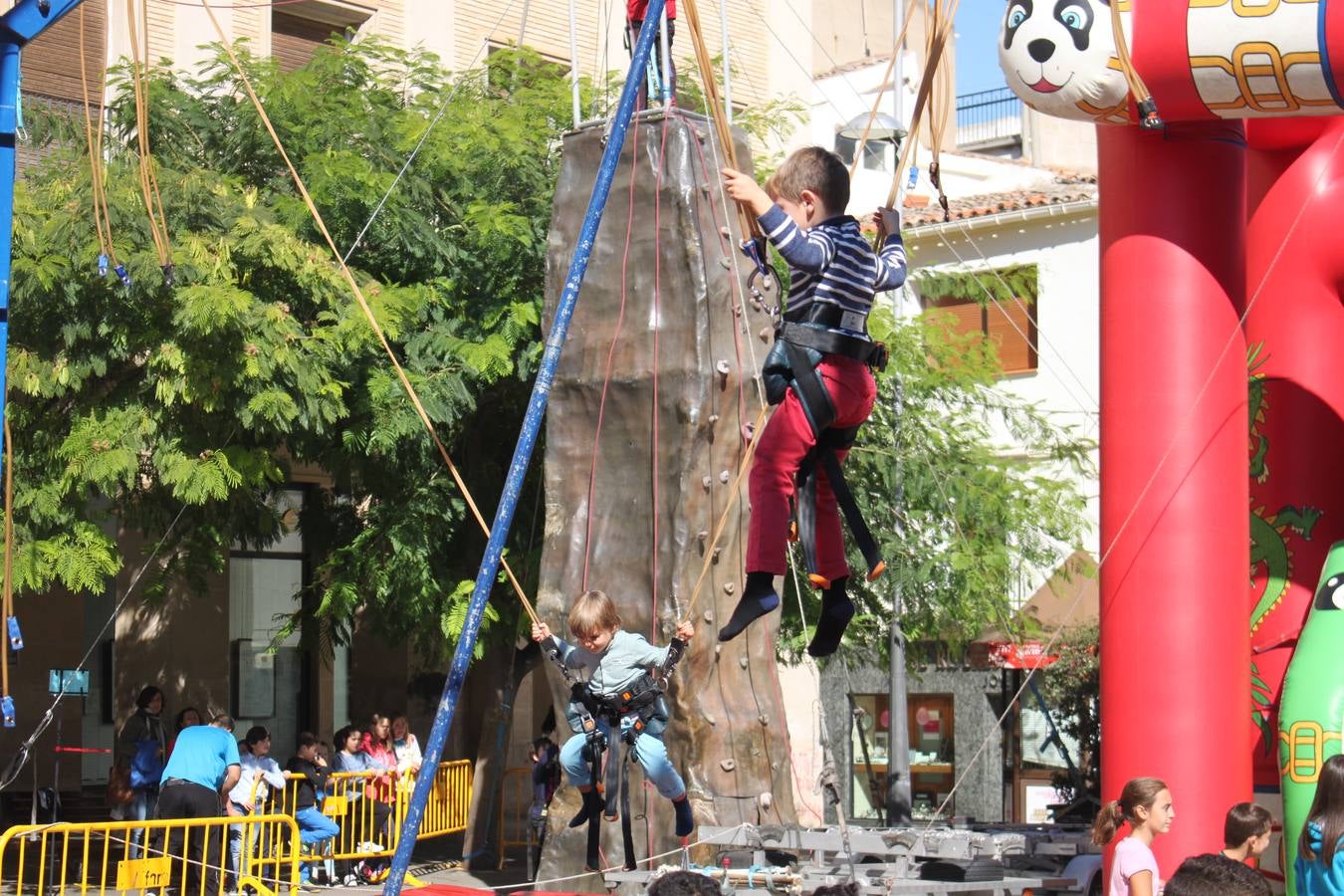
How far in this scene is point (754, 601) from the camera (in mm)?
6750

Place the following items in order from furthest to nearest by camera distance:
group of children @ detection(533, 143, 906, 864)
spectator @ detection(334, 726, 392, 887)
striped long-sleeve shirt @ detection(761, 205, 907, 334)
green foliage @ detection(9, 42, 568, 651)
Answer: spectator @ detection(334, 726, 392, 887)
green foliage @ detection(9, 42, 568, 651)
group of children @ detection(533, 143, 906, 864)
striped long-sleeve shirt @ detection(761, 205, 907, 334)

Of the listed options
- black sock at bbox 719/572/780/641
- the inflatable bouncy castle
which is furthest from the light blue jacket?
the inflatable bouncy castle

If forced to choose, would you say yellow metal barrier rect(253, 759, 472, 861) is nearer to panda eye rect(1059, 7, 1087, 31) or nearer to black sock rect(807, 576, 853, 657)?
black sock rect(807, 576, 853, 657)

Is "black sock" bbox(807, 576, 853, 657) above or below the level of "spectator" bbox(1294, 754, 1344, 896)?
above

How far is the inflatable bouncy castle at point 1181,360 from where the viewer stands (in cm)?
912

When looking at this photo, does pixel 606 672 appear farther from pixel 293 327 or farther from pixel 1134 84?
pixel 293 327

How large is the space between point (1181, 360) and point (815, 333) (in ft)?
12.4

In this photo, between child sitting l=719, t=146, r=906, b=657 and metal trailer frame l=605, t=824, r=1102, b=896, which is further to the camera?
metal trailer frame l=605, t=824, r=1102, b=896

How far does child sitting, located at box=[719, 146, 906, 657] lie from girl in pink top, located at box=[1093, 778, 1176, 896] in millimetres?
1509

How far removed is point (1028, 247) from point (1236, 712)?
17334 millimetres

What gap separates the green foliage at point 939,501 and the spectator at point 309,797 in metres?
4.61

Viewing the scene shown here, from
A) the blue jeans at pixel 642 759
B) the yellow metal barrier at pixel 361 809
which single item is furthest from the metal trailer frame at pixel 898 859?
Answer: the yellow metal barrier at pixel 361 809

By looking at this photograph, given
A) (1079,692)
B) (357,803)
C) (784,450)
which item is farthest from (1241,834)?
(1079,692)

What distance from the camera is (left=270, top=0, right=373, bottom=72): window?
65.9ft
